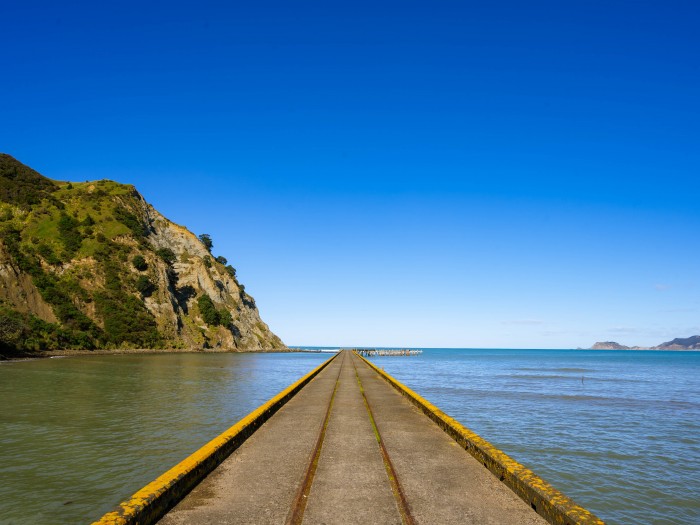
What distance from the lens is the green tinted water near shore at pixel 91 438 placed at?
24.5ft

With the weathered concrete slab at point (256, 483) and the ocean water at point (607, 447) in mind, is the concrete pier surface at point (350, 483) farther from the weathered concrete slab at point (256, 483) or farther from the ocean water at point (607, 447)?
the ocean water at point (607, 447)

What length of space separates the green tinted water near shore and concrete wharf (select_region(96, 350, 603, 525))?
2255 mm

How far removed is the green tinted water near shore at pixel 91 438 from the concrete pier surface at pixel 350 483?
8.10 ft

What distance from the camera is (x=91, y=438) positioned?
11.9 m

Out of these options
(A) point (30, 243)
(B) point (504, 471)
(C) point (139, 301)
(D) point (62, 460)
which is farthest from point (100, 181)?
(B) point (504, 471)

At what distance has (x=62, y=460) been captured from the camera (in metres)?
9.73

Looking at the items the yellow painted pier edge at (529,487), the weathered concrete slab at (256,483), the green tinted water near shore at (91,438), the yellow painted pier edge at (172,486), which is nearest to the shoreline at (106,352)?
the green tinted water near shore at (91,438)

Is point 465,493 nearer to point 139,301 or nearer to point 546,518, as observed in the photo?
point 546,518

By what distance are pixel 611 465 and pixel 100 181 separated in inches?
4296

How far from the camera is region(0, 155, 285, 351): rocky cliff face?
5959 centimetres

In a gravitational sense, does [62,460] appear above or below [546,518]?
below

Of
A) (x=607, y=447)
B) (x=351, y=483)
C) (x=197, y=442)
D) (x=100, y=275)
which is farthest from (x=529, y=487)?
(x=100, y=275)

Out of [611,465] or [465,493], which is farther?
[611,465]

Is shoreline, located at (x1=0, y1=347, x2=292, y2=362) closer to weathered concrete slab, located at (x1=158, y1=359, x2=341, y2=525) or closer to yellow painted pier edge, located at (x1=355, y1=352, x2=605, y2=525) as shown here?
weathered concrete slab, located at (x1=158, y1=359, x2=341, y2=525)
